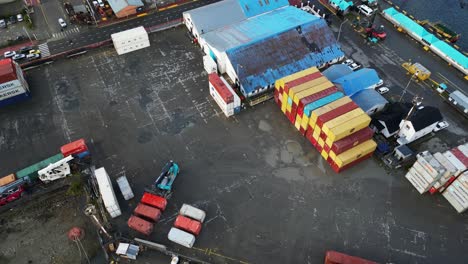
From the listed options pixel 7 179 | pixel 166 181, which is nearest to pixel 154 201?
pixel 166 181

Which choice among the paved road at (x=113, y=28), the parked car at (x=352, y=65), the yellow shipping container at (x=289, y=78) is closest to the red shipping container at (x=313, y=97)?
the yellow shipping container at (x=289, y=78)

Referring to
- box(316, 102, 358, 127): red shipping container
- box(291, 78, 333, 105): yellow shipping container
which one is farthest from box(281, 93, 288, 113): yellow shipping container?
box(316, 102, 358, 127): red shipping container

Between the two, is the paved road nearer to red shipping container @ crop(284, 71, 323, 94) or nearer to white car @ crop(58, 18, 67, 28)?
white car @ crop(58, 18, 67, 28)

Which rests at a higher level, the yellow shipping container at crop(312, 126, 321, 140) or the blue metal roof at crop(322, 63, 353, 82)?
the blue metal roof at crop(322, 63, 353, 82)

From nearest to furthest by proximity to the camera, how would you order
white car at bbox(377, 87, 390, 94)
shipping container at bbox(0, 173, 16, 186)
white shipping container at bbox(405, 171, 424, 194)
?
1. shipping container at bbox(0, 173, 16, 186)
2. white shipping container at bbox(405, 171, 424, 194)
3. white car at bbox(377, 87, 390, 94)

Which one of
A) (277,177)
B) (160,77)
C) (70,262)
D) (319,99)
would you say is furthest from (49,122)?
(319,99)

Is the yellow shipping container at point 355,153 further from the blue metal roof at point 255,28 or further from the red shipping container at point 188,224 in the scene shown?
the blue metal roof at point 255,28
